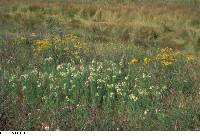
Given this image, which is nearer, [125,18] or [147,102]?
[147,102]

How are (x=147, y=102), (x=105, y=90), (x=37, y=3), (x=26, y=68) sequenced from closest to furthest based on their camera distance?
(x=147, y=102) < (x=105, y=90) < (x=26, y=68) < (x=37, y=3)

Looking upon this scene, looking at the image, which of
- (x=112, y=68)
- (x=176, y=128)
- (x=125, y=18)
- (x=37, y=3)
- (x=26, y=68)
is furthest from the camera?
(x=37, y=3)

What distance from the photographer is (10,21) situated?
22.1 metres

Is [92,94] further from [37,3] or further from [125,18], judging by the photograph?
[37,3]

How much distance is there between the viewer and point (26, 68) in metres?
11.9

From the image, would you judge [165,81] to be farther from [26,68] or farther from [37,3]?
[37,3]

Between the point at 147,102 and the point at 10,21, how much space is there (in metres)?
14.2

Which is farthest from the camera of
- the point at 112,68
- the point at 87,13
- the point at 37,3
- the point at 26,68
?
the point at 37,3

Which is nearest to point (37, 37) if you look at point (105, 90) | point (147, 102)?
point (105, 90)

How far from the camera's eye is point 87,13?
22.2m

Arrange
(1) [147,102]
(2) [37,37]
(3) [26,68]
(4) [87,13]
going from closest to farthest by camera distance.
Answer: (1) [147,102], (3) [26,68], (2) [37,37], (4) [87,13]

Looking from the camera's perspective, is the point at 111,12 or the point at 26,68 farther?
the point at 111,12

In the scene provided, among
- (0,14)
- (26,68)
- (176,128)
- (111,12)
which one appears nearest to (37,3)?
(0,14)

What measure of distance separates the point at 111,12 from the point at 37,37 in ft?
17.0
